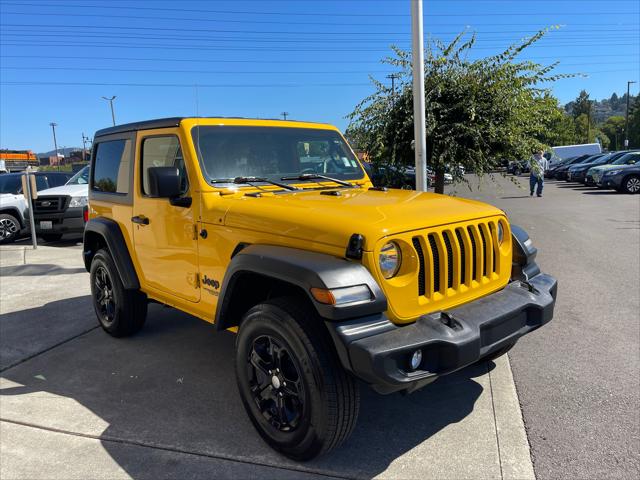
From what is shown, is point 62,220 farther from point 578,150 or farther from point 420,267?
point 578,150

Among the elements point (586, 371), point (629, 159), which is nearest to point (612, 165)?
point (629, 159)

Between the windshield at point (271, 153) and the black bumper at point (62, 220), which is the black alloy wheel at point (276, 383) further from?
the black bumper at point (62, 220)

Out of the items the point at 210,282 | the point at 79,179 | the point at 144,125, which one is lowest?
the point at 210,282

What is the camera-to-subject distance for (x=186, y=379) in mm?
3979

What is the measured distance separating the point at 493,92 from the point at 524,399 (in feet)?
16.0

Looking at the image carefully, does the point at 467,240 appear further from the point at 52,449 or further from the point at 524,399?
the point at 52,449

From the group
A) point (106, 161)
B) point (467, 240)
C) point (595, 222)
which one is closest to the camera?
point (467, 240)

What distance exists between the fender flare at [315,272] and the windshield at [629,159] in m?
21.6

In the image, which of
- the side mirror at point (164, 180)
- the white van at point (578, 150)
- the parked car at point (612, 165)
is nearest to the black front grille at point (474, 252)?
the side mirror at point (164, 180)

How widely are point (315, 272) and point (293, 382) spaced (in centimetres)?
71

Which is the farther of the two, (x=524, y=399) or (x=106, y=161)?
(x=106, y=161)

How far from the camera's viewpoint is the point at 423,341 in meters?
2.43

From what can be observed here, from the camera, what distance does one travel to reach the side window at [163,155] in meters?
3.62

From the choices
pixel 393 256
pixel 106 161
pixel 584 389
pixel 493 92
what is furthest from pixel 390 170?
pixel 393 256
